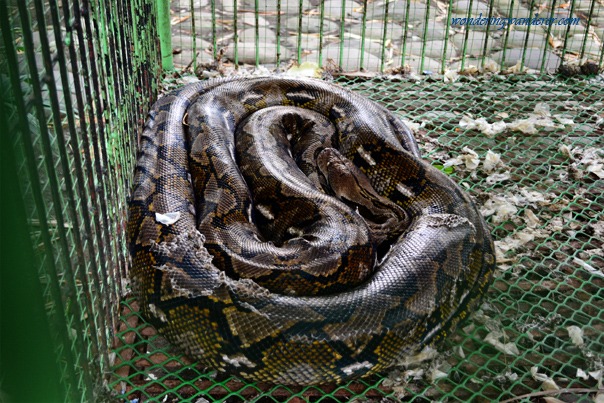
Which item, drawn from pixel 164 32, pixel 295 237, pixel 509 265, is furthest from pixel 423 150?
pixel 164 32

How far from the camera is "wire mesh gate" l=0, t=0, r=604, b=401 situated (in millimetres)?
2498

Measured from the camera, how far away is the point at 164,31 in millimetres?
7043

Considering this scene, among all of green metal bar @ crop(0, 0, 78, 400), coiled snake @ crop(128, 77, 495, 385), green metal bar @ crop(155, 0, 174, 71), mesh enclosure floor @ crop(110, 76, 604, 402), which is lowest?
mesh enclosure floor @ crop(110, 76, 604, 402)

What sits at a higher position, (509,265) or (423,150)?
(423,150)

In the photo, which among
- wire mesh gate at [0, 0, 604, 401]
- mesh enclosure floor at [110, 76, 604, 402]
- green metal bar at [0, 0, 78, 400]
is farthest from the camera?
mesh enclosure floor at [110, 76, 604, 402]

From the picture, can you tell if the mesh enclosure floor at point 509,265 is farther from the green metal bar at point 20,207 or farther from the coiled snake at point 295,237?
the green metal bar at point 20,207

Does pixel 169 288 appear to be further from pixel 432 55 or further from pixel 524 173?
pixel 432 55

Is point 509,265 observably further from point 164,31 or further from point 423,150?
point 164,31

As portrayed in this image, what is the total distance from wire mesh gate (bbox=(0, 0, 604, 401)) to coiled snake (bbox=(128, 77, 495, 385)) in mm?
197

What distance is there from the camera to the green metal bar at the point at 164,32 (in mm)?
6988

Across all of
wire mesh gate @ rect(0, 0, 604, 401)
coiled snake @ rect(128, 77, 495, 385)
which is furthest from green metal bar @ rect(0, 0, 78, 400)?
coiled snake @ rect(128, 77, 495, 385)

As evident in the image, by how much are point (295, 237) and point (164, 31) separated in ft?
12.1

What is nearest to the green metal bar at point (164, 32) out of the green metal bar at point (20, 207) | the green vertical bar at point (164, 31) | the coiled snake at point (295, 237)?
the green vertical bar at point (164, 31)

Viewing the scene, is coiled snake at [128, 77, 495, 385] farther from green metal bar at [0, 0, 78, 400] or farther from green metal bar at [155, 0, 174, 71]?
green metal bar at [155, 0, 174, 71]
